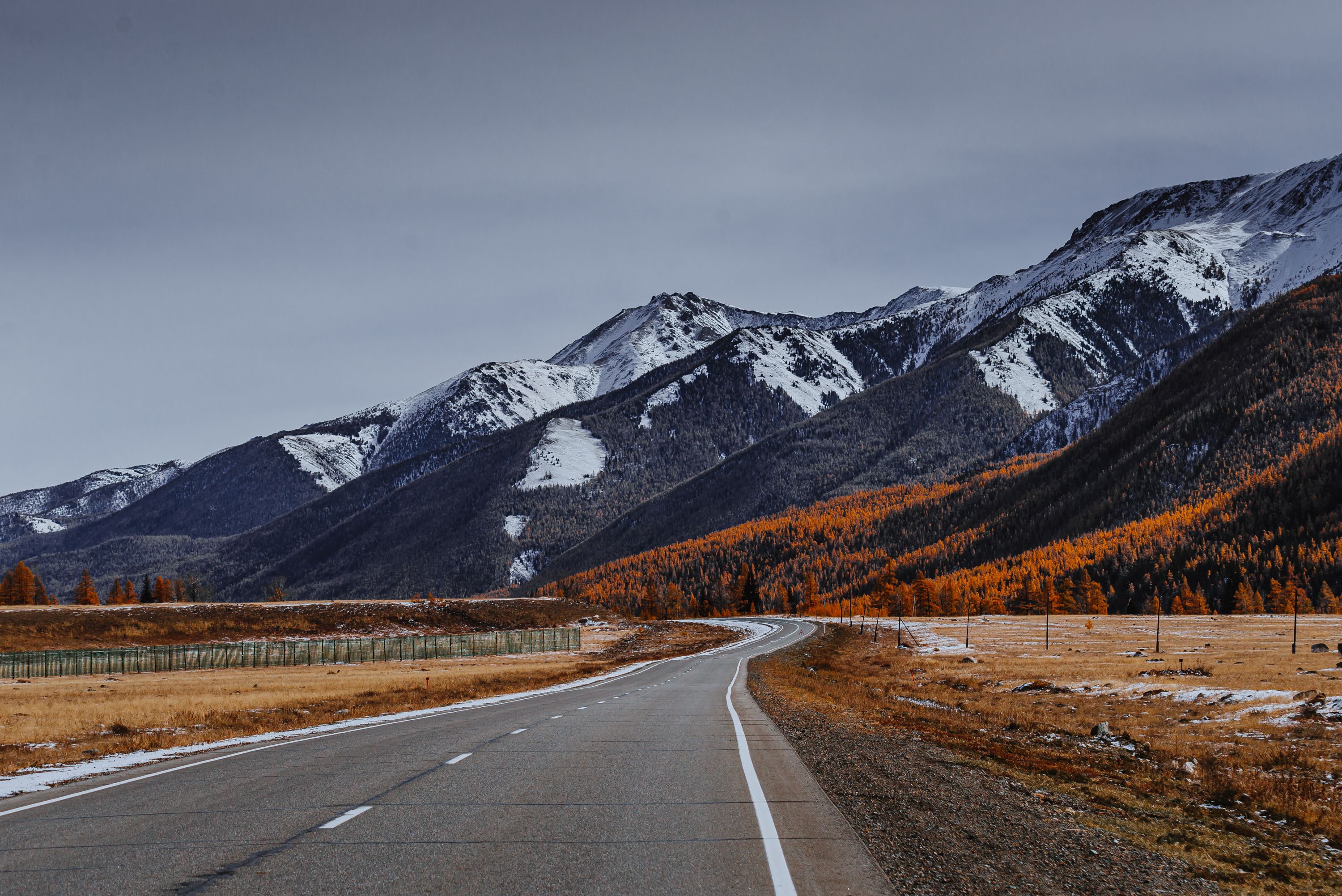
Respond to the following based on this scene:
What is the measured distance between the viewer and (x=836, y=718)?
23.9 metres

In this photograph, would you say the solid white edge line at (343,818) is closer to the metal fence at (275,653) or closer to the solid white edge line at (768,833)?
the solid white edge line at (768,833)

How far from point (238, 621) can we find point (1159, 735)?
99174 mm

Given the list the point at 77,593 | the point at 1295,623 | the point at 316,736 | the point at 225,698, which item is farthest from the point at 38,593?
the point at 1295,623

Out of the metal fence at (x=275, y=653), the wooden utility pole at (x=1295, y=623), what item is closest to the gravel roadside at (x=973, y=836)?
the wooden utility pole at (x=1295, y=623)

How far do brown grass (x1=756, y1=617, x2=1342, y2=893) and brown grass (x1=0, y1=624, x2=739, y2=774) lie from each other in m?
14.3

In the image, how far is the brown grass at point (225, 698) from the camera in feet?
71.1

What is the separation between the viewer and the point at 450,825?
9.70 meters

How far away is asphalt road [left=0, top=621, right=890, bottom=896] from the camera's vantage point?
302 inches

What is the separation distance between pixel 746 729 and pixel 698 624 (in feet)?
365

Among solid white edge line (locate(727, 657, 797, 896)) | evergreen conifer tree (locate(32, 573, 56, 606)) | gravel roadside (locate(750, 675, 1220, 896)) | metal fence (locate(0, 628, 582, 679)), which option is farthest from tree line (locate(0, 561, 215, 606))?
gravel roadside (locate(750, 675, 1220, 896))

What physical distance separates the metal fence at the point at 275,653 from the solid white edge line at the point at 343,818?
6589 centimetres

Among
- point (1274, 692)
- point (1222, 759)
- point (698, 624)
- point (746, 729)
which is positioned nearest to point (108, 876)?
point (746, 729)

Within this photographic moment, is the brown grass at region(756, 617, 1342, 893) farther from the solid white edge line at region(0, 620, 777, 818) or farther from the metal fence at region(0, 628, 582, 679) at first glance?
the metal fence at region(0, 628, 582, 679)

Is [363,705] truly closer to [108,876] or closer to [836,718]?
[836,718]
